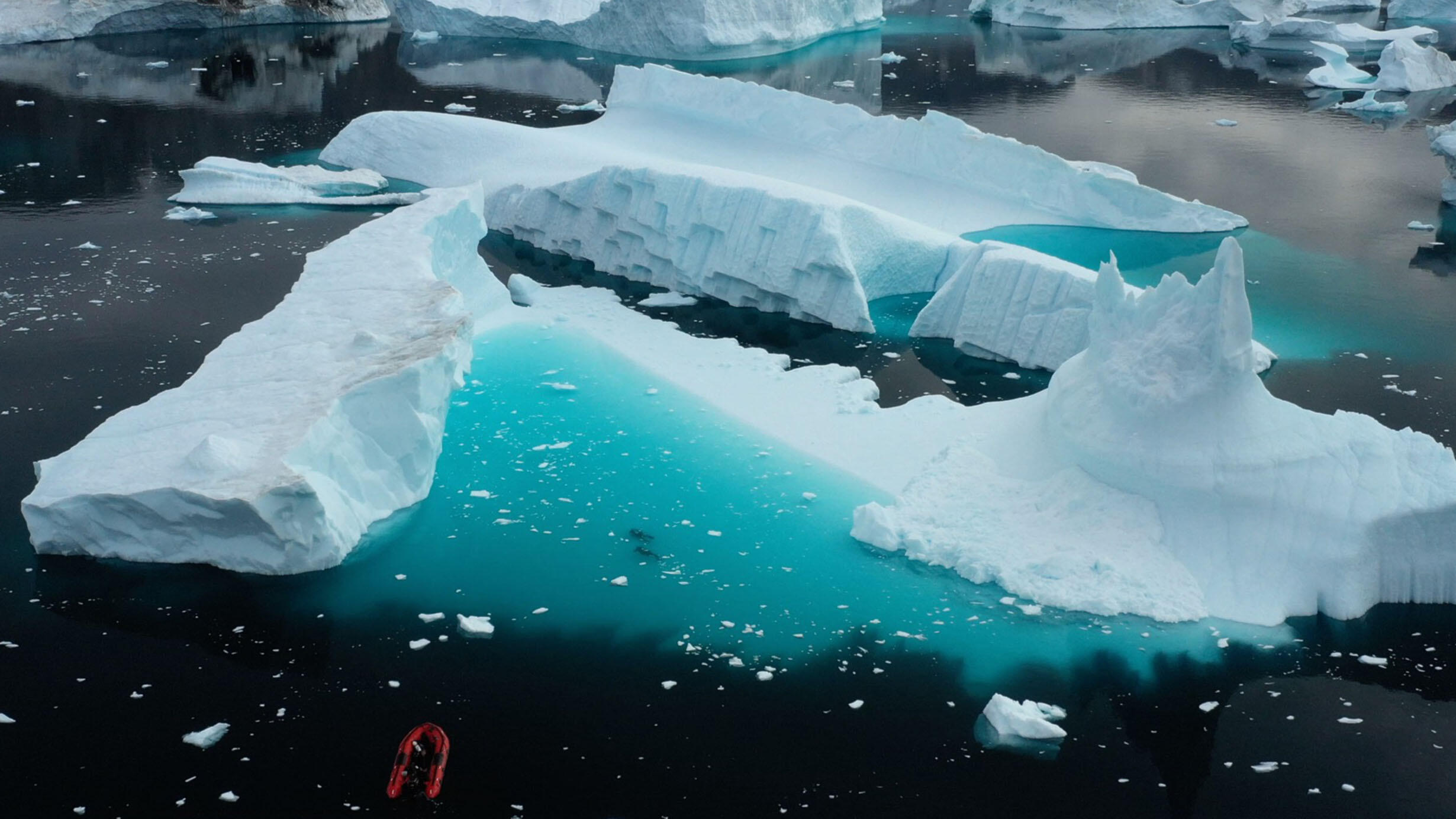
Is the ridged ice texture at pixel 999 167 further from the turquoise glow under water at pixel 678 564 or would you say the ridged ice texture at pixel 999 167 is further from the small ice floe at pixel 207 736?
the small ice floe at pixel 207 736

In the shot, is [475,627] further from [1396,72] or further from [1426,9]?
[1426,9]

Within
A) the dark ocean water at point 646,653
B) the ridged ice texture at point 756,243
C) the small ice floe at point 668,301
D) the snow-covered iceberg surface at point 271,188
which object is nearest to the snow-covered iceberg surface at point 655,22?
the snow-covered iceberg surface at point 271,188

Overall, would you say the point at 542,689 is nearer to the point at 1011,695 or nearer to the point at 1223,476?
the point at 1011,695

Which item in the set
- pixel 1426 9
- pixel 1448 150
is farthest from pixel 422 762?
pixel 1426 9

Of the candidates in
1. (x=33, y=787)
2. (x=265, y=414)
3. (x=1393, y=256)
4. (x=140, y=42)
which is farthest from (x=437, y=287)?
(x=140, y=42)

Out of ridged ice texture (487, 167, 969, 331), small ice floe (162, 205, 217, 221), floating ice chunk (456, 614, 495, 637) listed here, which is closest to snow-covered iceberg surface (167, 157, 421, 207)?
small ice floe (162, 205, 217, 221)
